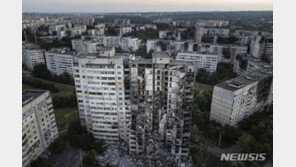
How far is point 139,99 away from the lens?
749 inches

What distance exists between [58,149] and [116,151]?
568cm

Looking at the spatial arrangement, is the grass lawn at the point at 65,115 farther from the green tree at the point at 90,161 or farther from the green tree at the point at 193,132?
the green tree at the point at 193,132

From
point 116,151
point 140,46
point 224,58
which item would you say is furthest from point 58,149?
point 140,46

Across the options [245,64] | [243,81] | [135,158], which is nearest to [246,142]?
[243,81]

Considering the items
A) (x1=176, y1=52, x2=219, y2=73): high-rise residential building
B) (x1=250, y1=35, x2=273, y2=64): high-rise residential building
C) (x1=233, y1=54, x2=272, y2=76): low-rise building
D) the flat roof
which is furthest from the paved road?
(x1=250, y1=35, x2=273, y2=64): high-rise residential building

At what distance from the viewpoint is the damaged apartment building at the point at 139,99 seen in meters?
17.8

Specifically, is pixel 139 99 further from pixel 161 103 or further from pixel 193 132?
pixel 193 132

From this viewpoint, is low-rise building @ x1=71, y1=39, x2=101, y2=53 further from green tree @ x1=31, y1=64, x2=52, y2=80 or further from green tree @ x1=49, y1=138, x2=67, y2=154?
green tree @ x1=49, y1=138, x2=67, y2=154

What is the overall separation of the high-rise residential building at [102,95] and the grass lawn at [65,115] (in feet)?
19.0

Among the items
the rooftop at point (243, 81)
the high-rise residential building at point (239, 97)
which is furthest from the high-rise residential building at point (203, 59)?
the high-rise residential building at point (239, 97)

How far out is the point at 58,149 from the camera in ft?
62.1

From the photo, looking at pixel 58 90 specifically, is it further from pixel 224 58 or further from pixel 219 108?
pixel 224 58

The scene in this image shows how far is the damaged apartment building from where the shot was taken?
1784cm

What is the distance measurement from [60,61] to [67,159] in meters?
26.5
